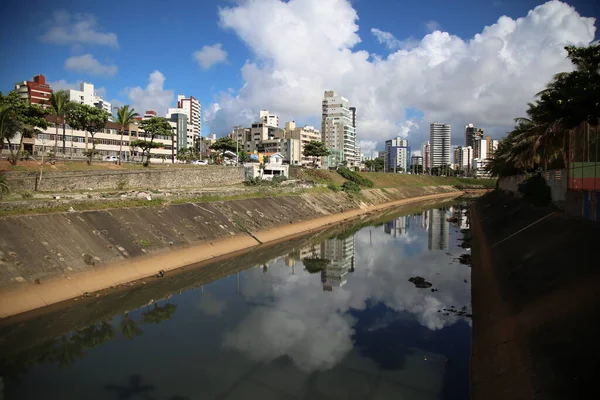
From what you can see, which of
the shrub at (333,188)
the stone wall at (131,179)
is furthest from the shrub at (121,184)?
the shrub at (333,188)

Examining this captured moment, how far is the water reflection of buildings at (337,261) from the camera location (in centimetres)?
2755

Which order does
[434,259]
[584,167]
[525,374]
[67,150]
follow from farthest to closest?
[67,150] → [434,259] → [584,167] → [525,374]

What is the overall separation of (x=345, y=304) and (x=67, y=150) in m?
67.2

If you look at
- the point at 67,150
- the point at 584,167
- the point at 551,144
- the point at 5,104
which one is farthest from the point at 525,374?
the point at 67,150

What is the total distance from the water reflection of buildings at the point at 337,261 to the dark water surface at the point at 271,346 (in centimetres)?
32

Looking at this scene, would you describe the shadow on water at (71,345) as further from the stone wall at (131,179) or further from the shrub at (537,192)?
the shrub at (537,192)

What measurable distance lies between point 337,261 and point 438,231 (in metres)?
24.5

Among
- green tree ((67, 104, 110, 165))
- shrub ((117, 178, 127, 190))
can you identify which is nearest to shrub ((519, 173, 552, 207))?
shrub ((117, 178, 127, 190))

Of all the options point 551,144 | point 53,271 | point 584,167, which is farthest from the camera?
point 551,144

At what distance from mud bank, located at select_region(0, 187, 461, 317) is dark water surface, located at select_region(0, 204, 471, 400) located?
2.85 meters

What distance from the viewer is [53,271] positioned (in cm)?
2184

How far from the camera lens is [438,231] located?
173 ft

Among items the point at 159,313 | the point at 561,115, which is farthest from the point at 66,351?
the point at 561,115

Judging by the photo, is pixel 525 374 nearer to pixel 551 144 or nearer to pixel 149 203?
pixel 149 203
